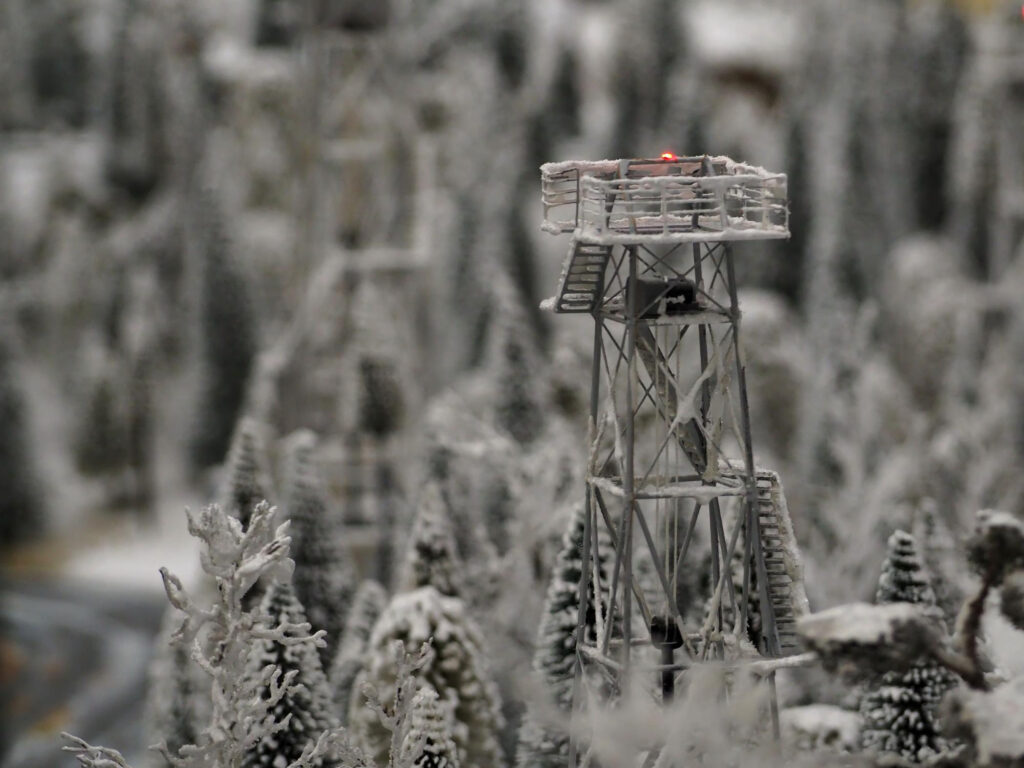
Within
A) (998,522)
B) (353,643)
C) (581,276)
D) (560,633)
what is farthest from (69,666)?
(998,522)

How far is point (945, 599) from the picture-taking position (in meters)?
30.7

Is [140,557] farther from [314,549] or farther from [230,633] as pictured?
[230,633]

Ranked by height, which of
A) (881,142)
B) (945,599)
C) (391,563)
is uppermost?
(881,142)

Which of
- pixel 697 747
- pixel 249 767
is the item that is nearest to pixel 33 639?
pixel 249 767

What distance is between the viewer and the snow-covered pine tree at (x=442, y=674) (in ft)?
91.2

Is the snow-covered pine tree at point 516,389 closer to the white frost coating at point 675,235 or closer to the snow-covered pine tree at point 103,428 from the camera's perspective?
the white frost coating at point 675,235

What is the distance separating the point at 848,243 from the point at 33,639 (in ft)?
124

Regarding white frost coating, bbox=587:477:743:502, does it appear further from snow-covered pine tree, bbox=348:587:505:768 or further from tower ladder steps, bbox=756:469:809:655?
snow-covered pine tree, bbox=348:587:505:768

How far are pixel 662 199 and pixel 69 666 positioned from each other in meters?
44.2

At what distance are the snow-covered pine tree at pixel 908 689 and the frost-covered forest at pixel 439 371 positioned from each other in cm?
8

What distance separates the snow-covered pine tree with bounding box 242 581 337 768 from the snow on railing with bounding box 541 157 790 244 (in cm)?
851

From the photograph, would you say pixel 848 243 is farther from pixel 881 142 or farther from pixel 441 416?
pixel 441 416

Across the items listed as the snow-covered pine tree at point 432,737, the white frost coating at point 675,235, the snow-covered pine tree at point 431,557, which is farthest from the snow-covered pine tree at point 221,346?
the white frost coating at point 675,235

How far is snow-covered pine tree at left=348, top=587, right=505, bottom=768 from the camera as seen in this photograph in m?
27.8
